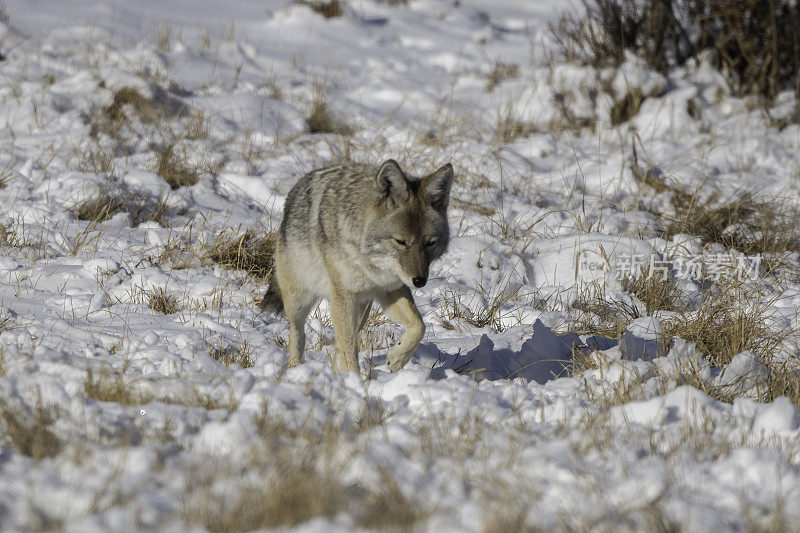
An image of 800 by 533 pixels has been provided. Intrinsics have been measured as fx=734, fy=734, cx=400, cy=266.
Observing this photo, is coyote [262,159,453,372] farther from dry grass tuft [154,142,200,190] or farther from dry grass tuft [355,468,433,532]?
dry grass tuft [154,142,200,190]

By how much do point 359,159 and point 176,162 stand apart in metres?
2.06

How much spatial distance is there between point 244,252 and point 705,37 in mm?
8602

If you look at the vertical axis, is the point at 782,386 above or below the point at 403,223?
below

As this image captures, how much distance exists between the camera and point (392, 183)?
13.9 ft

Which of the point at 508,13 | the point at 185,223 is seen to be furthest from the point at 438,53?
the point at 185,223

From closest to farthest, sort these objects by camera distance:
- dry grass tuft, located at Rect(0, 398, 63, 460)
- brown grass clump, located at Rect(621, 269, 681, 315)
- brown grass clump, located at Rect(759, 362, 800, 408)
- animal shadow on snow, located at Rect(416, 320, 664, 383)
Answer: dry grass tuft, located at Rect(0, 398, 63, 460) < brown grass clump, located at Rect(759, 362, 800, 408) < animal shadow on snow, located at Rect(416, 320, 664, 383) < brown grass clump, located at Rect(621, 269, 681, 315)

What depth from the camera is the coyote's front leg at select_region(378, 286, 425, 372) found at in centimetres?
436

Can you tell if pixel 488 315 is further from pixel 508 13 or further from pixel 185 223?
pixel 508 13

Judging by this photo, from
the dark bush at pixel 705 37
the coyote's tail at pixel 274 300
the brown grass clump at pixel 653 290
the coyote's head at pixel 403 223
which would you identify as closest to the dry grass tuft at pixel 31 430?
the coyote's head at pixel 403 223

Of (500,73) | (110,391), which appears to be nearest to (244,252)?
(110,391)

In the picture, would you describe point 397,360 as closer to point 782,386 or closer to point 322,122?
point 782,386

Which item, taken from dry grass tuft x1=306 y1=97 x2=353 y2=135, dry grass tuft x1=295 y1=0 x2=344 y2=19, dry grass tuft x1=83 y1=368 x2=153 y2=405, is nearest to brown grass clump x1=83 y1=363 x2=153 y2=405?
dry grass tuft x1=83 y1=368 x2=153 y2=405

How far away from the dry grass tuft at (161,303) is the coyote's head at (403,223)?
1.99 m

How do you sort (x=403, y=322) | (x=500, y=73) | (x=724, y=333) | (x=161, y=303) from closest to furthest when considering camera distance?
1. (x=403, y=322)
2. (x=724, y=333)
3. (x=161, y=303)
4. (x=500, y=73)
